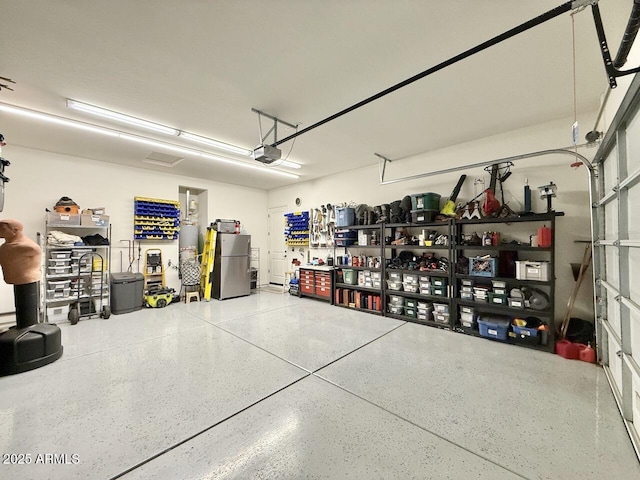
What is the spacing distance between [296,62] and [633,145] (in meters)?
2.85

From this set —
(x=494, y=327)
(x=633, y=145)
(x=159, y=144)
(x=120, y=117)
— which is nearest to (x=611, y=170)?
(x=633, y=145)

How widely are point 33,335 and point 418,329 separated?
5.02 m

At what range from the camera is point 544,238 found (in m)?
3.31

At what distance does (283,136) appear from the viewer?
4094 mm

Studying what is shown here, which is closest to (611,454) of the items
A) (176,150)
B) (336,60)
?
(336,60)

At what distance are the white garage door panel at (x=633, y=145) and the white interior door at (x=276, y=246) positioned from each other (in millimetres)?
6806

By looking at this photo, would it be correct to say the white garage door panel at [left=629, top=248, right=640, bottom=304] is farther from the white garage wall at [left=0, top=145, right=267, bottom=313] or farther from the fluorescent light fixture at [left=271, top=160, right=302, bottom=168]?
the white garage wall at [left=0, top=145, right=267, bottom=313]

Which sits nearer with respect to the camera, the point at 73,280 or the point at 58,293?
the point at 58,293

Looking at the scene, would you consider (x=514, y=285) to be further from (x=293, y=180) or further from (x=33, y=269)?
(x=33, y=269)

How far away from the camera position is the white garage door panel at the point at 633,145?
1.78 meters

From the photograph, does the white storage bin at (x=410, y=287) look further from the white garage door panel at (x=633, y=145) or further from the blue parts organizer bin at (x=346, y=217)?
the white garage door panel at (x=633, y=145)

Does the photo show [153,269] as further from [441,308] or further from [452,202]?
[452,202]

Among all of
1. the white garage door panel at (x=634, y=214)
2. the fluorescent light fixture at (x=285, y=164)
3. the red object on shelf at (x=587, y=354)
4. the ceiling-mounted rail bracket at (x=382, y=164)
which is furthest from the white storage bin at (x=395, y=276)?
the fluorescent light fixture at (x=285, y=164)

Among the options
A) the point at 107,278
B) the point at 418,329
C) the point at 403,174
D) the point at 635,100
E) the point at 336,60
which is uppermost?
the point at 336,60
